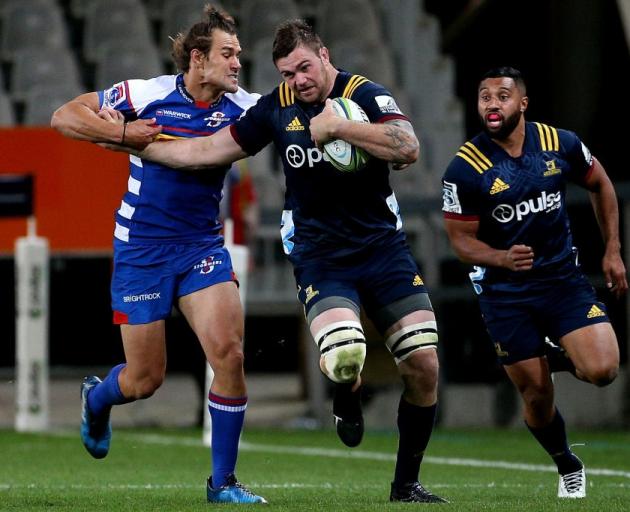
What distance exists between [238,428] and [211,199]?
3.74ft

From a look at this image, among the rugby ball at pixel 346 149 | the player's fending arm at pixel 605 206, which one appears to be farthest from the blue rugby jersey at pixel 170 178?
the player's fending arm at pixel 605 206

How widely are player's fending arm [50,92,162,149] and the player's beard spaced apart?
1.74 metres

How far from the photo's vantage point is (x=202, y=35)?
23.2 ft

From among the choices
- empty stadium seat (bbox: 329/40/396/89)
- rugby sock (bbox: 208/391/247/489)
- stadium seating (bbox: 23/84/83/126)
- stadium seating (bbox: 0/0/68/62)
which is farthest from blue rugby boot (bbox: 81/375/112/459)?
stadium seating (bbox: 0/0/68/62)

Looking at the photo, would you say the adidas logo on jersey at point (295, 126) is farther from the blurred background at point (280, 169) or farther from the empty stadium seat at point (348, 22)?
the empty stadium seat at point (348, 22)

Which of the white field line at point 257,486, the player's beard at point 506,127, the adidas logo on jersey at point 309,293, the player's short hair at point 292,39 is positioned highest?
the player's short hair at point 292,39

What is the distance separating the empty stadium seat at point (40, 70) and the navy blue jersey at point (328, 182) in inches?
443

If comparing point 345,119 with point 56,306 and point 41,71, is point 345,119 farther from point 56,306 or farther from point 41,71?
point 41,71

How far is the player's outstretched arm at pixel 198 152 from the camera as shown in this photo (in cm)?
695

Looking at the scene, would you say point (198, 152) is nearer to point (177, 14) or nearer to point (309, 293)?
point (309, 293)

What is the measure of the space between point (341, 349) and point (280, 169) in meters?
11.3

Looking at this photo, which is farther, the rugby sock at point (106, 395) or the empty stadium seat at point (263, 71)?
the empty stadium seat at point (263, 71)

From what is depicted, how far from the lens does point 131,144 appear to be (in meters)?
6.98

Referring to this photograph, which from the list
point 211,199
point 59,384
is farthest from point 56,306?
point 211,199
